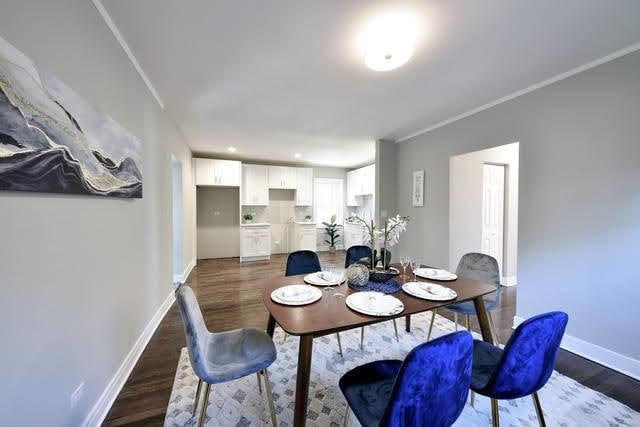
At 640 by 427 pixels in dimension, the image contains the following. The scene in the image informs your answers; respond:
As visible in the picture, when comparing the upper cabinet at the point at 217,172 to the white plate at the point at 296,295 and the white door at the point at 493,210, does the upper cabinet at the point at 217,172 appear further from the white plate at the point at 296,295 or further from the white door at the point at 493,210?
the white door at the point at 493,210

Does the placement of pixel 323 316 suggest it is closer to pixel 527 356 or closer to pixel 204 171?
pixel 527 356

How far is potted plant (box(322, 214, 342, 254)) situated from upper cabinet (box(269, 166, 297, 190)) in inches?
56.3

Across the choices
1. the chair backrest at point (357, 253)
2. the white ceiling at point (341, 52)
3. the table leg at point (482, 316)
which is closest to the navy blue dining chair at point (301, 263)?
the chair backrest at point (357, 253)

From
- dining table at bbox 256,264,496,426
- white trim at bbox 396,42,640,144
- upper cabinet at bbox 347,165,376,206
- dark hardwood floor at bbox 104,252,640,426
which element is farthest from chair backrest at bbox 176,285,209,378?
upper cabinet at bbox 347,165,376,206

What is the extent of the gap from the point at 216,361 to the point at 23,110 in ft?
4.64

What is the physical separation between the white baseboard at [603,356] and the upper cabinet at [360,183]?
161 inches

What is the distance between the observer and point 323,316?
1.22 meters

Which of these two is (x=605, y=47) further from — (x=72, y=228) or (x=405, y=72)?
(x=72, y=228)

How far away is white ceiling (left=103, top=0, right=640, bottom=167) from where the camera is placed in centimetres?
143

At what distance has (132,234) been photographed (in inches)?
75.8

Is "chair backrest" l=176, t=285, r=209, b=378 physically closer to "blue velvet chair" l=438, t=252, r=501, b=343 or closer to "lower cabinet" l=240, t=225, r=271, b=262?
"blue velvet chair" l=438, t=252, r=501, b=343

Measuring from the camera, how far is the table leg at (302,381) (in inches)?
44.5

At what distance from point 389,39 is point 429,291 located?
173 centimetres

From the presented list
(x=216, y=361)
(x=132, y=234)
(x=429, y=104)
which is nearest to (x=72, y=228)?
(x=132, y=234)
